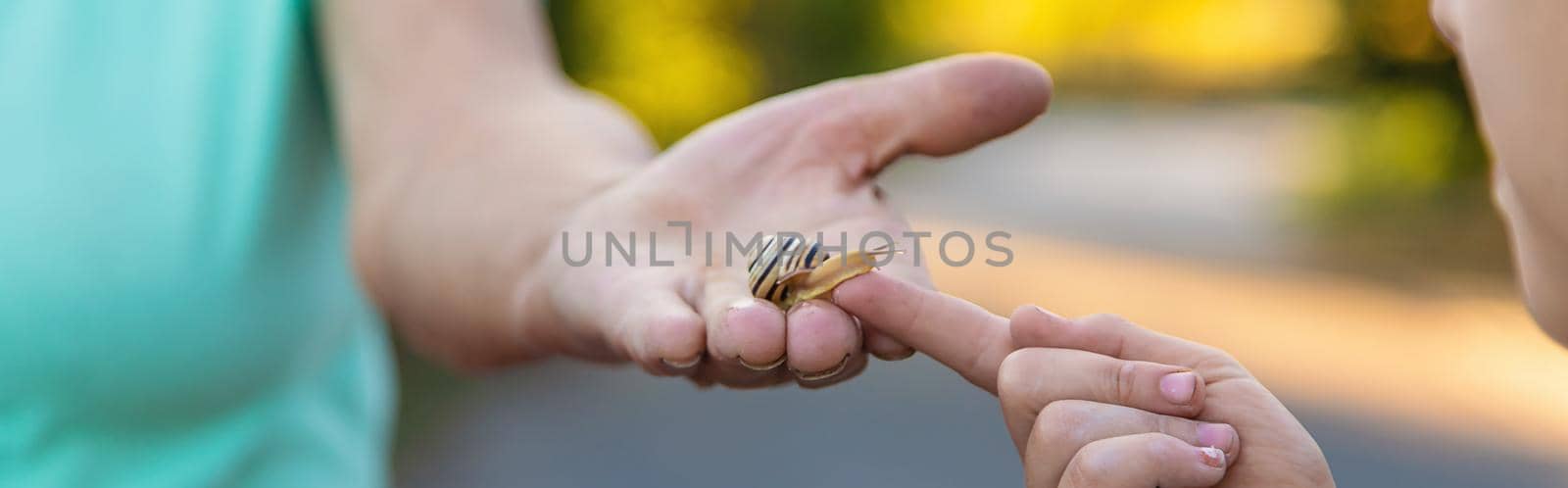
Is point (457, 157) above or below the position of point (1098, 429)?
above

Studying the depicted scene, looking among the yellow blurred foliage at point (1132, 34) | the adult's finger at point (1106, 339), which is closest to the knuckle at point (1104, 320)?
the adult's finger at point (1106, 339)

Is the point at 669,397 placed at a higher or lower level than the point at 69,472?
lower

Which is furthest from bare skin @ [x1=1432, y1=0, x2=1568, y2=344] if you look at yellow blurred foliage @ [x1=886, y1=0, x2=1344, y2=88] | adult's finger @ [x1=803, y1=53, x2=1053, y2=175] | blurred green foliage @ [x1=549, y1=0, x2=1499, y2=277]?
yellow blurred foliage @ [x1=886, y1=0, x2=1344, y2=88]

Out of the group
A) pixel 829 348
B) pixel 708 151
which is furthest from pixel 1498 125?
pixel 708 151

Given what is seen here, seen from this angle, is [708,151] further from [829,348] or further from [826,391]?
[826,391]

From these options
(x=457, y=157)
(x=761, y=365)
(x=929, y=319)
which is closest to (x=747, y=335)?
(x=761, y=365)

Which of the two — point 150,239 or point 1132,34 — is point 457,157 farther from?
point 1132,34
